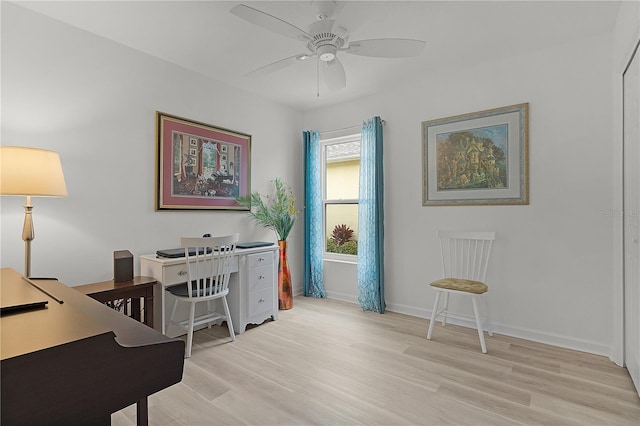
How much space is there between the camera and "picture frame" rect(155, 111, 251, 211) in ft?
9.70

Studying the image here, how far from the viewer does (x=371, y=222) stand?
3.67 m

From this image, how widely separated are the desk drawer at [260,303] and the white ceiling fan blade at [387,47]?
233 cm

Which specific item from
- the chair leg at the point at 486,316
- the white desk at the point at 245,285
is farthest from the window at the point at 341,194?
the chair leg at the point at 486,316

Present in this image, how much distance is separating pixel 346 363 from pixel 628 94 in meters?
2.77

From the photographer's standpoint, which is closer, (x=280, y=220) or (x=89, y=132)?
(x=89, y=132)

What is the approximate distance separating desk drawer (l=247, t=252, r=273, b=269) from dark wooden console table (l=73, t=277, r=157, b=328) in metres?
0.87

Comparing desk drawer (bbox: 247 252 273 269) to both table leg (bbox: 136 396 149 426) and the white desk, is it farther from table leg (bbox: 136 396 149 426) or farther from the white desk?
table leg (bbox: 136 396 149 426)

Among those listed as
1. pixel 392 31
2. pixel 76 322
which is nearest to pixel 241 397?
pixel 76 322

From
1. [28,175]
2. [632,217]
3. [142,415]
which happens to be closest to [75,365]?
[142,415]

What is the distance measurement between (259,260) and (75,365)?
255 centimetres

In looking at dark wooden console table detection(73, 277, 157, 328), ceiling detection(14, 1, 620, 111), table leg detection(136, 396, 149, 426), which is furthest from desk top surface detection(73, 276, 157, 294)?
ceiling detection(14, 1, 620, 111)

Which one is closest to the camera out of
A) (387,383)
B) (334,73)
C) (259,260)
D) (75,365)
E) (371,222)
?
(75,365)

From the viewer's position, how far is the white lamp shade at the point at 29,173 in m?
1.77

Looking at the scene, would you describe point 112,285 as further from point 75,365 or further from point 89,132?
point 75,365
